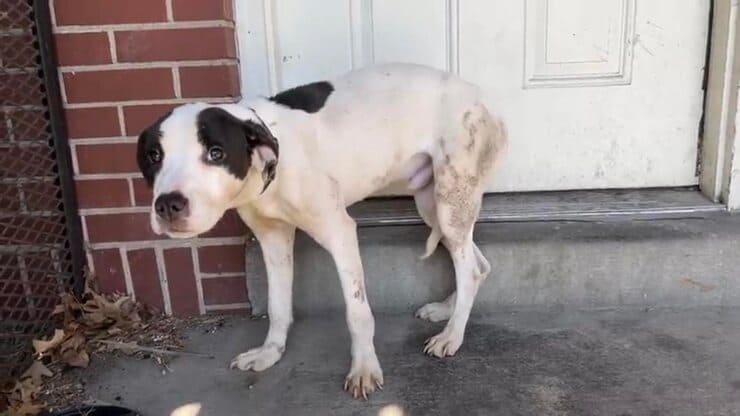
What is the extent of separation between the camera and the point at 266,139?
2.04 meters

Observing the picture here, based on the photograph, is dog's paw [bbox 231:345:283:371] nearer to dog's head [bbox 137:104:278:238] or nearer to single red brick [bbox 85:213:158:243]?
single red brick [bbox 85:213:158:243]

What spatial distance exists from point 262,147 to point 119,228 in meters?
1.03

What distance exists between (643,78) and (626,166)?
36cm

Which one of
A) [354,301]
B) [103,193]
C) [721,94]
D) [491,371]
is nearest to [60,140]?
[103,193]

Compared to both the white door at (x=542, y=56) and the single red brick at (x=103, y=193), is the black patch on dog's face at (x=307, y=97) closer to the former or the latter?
the white door at (x=542, y=56)

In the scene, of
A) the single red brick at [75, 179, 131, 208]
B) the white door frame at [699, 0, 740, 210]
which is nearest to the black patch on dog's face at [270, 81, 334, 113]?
the single red brick at [75, 179, 131, 208]

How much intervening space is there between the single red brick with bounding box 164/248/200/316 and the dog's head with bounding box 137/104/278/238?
2.90 feet

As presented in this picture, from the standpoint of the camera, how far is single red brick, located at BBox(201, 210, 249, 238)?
284 centimetres

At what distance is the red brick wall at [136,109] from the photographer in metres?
2.66

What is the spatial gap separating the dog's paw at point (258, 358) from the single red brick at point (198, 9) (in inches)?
45.8

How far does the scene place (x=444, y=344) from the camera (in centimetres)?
258

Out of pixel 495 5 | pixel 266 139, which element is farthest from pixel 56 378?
pixel 495 5

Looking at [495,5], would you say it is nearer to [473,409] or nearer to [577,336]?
[577,336]

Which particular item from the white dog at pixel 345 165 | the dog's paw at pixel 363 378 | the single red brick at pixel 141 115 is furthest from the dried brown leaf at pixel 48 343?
the dog's paw at pixel 363 378
